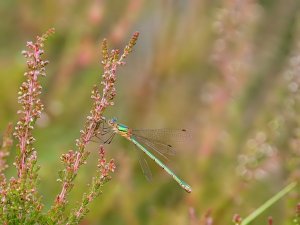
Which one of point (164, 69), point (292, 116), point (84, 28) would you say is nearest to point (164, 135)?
point (292, 116)

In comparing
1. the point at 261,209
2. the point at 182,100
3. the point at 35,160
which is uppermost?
the point at 182,100

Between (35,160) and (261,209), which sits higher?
(261,209)

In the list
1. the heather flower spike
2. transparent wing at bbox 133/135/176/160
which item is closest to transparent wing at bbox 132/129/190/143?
transparent wing at bbox 133/135/176/160

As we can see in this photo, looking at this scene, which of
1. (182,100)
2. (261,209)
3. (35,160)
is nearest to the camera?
(35,160)

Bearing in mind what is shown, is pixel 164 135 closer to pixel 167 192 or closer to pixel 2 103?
pixel 167 192

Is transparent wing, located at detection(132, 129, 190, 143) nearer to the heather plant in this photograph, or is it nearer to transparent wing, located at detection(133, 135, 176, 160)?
transparent wing, located at detection(133, 135, 176, 160)

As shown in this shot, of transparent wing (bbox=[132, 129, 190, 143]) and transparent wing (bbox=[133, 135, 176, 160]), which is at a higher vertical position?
transparent wing (bbox=[132, 129, 190, 143])

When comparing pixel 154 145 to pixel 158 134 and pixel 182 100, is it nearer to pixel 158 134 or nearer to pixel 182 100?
pixel 158 134

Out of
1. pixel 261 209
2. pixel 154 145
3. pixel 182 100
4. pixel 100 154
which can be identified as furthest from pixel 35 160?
pixel 182 100

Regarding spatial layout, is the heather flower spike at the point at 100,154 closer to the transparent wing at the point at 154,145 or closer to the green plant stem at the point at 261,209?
the green plant stem at the point at 261,209
